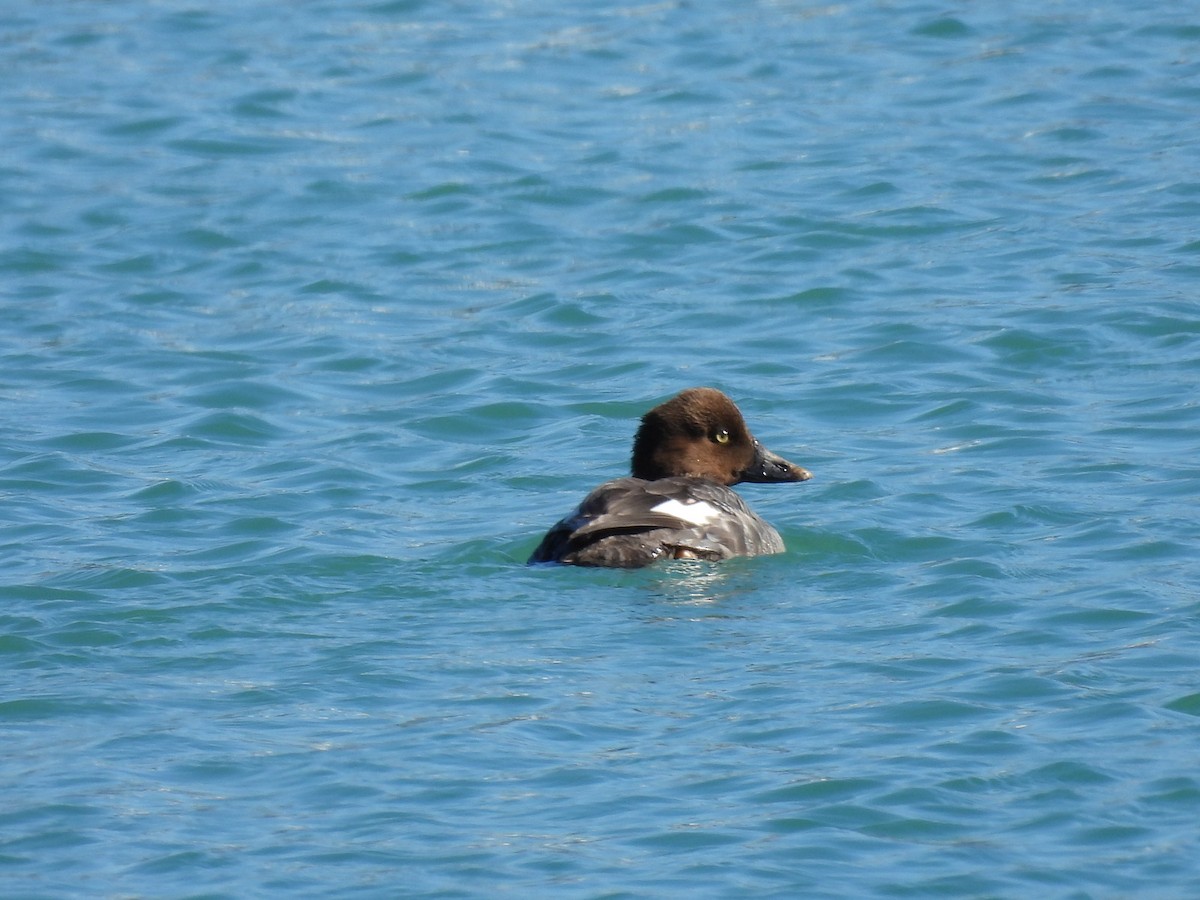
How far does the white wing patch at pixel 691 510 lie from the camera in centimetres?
1080

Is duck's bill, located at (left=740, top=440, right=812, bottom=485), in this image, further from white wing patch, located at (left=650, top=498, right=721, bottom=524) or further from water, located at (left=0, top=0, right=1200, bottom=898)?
white wing patch, located at (left=650, top=498, right=721, bottom=524)

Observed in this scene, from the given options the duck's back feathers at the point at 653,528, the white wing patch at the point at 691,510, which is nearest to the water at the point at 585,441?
the duck's back feathers at the point at 653,528

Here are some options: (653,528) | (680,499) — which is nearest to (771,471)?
(680,499)

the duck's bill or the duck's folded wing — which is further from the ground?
the duck's folded wing

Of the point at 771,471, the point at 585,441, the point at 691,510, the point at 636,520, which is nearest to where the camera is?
the point at 636,520

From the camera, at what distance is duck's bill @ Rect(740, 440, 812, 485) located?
476 inches

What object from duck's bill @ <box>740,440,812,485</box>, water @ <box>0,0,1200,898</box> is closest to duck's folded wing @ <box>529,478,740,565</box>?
water @ <box>0,0,1200,898</box>

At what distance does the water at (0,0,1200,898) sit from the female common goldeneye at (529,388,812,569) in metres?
0.19

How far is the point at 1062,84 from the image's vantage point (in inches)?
779

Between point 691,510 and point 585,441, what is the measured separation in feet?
8.50

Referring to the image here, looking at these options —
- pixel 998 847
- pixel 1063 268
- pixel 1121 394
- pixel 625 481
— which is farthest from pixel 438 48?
pixel 998 847

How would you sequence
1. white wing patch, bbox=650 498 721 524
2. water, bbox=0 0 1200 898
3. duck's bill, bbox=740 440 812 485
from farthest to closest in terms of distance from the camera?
duck's bill, bbox=740 440 812 485 → white wing patch, bbox=650 498 721 524 → water, bbox=0 0 1200 898

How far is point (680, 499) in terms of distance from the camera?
10953 mm

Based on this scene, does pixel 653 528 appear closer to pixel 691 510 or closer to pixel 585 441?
pixel 691 510
